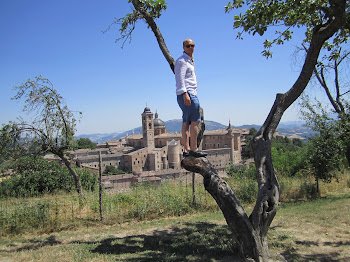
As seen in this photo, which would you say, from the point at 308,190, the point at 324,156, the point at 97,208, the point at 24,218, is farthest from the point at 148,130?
the point at 24,218

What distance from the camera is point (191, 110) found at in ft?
12.9

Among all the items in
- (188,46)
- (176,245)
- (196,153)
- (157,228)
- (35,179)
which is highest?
(188,46)

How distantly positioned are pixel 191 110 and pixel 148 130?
245ft

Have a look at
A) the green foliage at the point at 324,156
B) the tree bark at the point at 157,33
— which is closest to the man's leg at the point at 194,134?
the tree bark at the point at 157,33

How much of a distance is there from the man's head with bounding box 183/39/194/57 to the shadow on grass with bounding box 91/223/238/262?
3347 mm

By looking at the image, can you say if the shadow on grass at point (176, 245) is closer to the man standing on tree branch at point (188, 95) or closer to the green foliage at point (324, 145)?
the man standing on tree branch at point (188, 95)

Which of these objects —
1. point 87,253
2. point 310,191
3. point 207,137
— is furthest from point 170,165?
point 87,253

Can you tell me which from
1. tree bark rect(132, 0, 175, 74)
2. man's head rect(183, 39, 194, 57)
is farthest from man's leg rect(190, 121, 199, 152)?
tree bark rect(132, 0, 175, 74)

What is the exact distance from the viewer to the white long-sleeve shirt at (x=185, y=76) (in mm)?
3768

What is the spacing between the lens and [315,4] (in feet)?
14.8

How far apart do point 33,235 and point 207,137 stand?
81.3m

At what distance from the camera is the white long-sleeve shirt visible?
377 centimetres

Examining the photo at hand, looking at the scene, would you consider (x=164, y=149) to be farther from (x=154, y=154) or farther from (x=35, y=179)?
(x=35, y=179)

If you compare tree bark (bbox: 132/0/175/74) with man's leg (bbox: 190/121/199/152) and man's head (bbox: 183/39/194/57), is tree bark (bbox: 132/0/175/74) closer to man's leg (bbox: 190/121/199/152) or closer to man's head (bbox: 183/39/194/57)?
man's head (bbox: 183/39/194/57)
